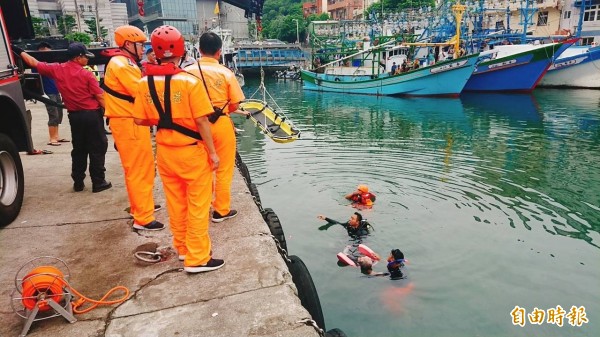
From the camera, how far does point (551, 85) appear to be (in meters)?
29.2

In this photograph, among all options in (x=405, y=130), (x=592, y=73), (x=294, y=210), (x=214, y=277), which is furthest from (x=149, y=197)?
(x=592, y=73)

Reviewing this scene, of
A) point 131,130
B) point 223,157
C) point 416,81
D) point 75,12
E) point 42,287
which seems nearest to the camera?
point 42,287

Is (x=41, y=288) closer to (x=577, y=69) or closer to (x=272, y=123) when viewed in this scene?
(x=272, y=123)

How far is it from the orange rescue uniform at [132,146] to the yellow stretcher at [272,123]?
152 inches

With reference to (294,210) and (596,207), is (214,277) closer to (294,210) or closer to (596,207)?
(294,210)

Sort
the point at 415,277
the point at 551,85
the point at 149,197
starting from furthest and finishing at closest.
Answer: the point at 551,85, the point at 415,277, the point at 149,197

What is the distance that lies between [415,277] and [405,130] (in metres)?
11.2

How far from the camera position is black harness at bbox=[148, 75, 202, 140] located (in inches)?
124

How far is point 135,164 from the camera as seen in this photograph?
4.34 metres

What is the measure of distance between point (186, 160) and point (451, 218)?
222 inches

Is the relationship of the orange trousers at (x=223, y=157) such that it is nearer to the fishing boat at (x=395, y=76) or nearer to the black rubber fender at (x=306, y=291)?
the black rubber fender at (x=306, y=291)

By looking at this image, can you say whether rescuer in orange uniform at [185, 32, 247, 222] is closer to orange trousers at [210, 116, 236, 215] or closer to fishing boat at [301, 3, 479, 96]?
orange trousers at [210, 116, 236, 215]

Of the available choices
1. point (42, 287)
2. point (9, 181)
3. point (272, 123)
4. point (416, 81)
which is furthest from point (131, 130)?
point (416, 81)

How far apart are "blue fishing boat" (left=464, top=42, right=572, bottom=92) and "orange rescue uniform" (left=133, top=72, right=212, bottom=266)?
26.2 metres
